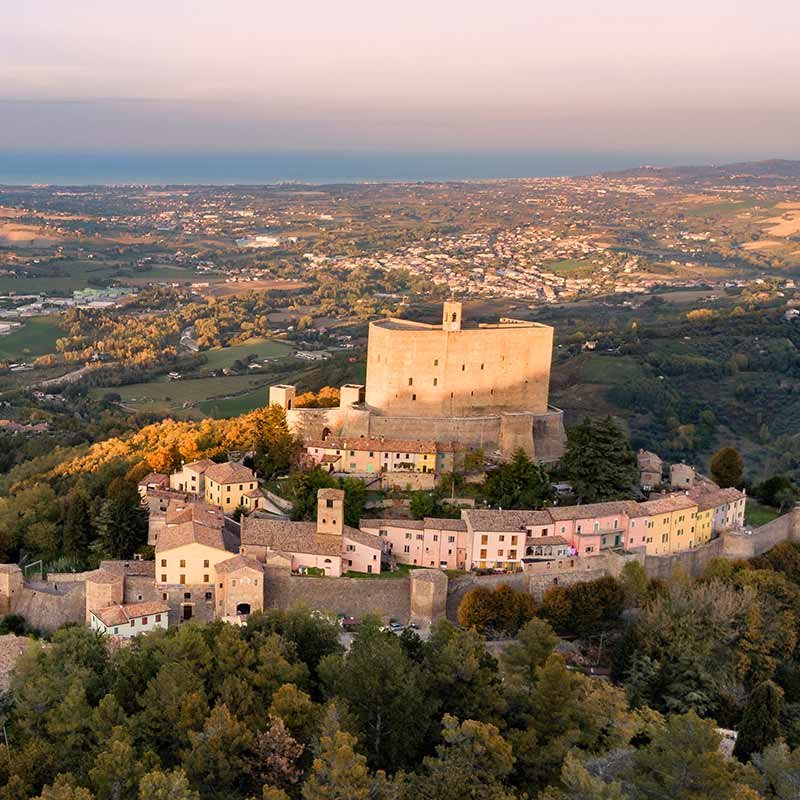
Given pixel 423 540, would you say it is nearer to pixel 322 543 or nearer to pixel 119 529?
pixel 322 543

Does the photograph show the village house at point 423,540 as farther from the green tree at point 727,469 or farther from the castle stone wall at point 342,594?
the green tree at point 727,469

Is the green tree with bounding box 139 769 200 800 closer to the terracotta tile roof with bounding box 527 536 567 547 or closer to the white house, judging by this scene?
the white house

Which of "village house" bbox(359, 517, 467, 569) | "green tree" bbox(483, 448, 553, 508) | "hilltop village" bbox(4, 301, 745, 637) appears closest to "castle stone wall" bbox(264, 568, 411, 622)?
"hilltop village" bbox(4, 301, 745, 637)

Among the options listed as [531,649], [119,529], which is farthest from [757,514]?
[119,529]

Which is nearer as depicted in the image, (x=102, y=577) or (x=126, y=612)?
(x=126, y=612)

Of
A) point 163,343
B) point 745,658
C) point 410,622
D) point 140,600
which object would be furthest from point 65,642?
point 163,343

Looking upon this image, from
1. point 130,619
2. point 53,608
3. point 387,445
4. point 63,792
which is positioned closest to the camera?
point 63,792

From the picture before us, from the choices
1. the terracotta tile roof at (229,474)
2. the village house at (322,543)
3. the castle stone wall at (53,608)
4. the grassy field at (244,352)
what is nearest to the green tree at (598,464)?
the village house at (322,543)
